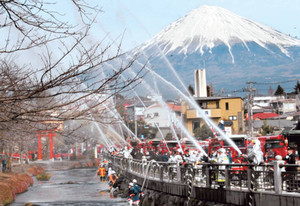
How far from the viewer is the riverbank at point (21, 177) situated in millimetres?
37353

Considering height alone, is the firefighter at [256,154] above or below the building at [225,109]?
below

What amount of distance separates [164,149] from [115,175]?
588 centimetres

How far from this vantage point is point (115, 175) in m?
47.2

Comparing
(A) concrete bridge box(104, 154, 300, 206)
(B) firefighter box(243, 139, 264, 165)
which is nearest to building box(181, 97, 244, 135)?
(A) concrete bridge box(104, 154, 300, 206)

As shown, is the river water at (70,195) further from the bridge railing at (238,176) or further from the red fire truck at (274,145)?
the red fire truck at (274,145)

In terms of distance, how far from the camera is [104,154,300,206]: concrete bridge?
1527 centimetres

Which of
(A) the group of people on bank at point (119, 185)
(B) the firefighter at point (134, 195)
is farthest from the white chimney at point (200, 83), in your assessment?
(B) the firefighter at point (134, 195)

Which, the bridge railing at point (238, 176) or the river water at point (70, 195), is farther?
the river water at point (70, 195)

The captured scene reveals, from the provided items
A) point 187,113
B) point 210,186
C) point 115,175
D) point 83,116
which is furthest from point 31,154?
point 83,116

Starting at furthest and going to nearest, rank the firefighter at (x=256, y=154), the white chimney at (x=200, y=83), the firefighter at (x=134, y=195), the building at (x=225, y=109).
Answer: the white chimney at (x=200, y=83), the building at (x=225, y=109), the firefighter at (x=134, y=195), the firefighter at (x=256, y=154)

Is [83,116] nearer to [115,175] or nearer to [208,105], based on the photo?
[115,175]

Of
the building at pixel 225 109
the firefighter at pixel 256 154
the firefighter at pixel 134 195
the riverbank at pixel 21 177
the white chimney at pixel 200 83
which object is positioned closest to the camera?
the firefighter at pixel 256 154

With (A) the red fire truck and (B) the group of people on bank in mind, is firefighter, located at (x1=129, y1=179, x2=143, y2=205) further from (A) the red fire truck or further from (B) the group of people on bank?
(A) the red fire truck

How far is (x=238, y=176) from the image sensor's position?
18.0 metres
